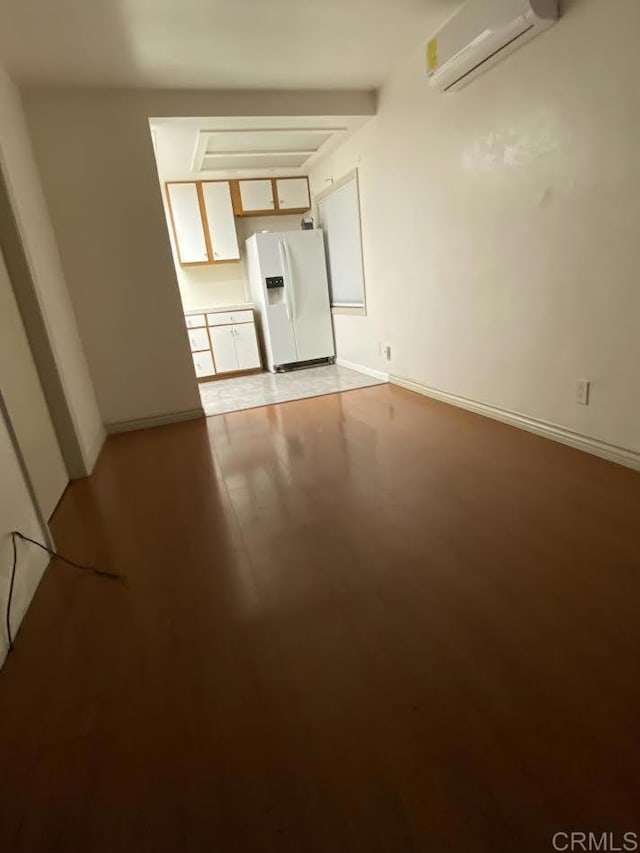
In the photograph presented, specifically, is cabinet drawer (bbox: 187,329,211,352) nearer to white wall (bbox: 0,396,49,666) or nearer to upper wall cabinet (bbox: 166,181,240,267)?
upper wall cabinet (bbox: 166,181,240,267)

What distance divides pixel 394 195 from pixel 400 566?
3.18 meters

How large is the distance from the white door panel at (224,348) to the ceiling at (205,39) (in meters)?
2.45

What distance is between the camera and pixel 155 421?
11.9 feet

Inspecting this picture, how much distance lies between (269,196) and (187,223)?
1.05 metres

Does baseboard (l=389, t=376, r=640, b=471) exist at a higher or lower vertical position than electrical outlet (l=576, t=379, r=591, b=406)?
lower

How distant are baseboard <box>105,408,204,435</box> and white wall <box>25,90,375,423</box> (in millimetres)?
40

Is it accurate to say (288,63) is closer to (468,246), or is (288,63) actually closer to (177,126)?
(177,126)

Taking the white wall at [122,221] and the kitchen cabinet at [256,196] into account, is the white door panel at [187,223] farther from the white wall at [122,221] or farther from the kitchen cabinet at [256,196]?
the white wall at [122,221]

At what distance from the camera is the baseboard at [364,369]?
4344 millimetres

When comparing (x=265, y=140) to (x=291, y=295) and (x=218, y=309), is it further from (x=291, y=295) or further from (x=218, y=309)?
(x=218, y=309)

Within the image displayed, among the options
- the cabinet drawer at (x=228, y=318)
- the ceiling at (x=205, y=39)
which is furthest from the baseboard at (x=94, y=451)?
the ceiling at (x=205, y=39)

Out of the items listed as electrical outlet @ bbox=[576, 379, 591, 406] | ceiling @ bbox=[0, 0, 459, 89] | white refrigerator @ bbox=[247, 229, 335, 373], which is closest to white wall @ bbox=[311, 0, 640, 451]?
electrical outlet @ bbox=[576, 379, 591, 406]

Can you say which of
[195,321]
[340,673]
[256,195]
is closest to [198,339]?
[195,321]

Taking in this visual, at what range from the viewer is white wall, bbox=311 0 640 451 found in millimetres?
1896
